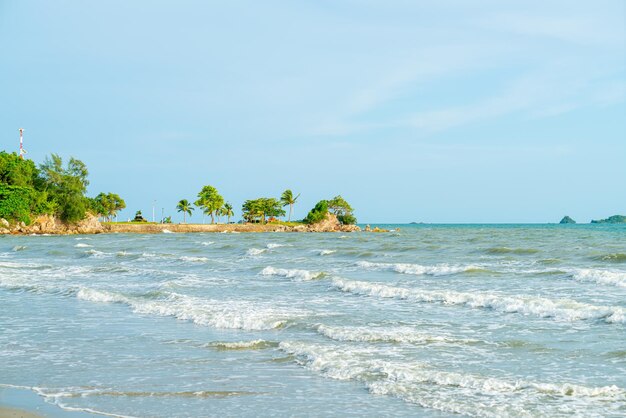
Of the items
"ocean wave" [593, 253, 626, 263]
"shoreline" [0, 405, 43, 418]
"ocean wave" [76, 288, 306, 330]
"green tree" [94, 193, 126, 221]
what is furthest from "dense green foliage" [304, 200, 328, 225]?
"shoreline" [0, 405, 43, 418]

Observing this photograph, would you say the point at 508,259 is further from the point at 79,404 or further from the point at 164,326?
the point at 79,404

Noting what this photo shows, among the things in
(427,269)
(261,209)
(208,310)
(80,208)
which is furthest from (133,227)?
(208,310)

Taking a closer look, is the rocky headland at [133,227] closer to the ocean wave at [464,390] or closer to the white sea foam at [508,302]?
the white sea foam at [508,302]

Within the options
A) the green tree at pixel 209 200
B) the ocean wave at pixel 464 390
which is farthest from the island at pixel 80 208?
the ocean wave at pixel 464 390

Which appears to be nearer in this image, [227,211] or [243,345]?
[243,345]

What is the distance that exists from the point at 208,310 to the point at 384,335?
513cm

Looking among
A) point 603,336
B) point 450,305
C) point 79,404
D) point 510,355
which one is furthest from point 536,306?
point 79,404

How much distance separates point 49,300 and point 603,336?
14.3 m

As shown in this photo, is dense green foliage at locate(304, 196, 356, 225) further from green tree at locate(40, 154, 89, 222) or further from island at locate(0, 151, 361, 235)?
green tree at locate(40, 154, 89, 222)

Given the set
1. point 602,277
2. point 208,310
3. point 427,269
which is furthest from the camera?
point 427,269

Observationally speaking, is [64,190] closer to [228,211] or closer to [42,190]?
[42,190]

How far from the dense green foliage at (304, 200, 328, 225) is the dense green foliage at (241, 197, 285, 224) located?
10177mm

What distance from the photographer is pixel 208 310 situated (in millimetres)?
15016

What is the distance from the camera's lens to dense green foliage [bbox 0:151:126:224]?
257ft
